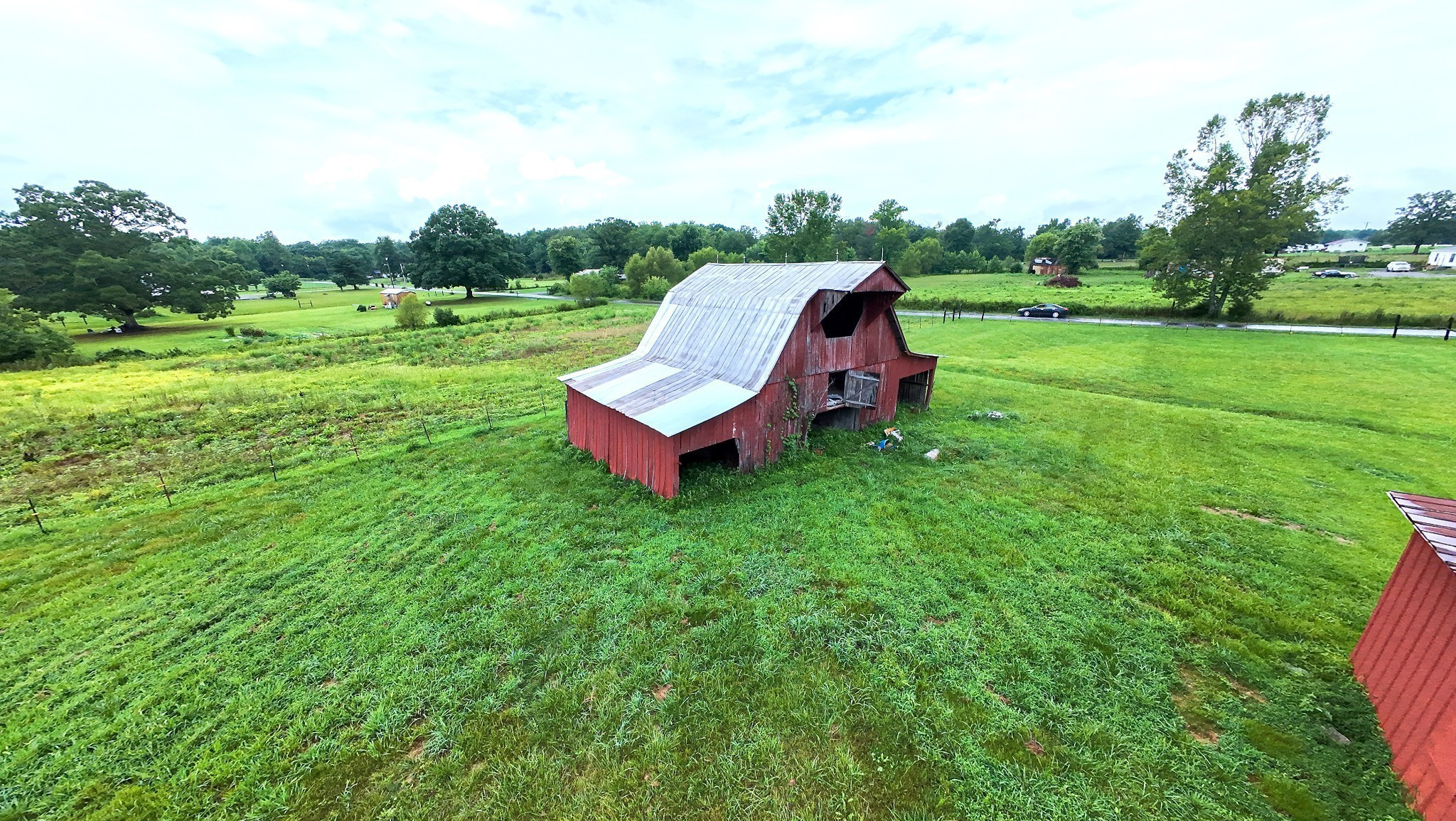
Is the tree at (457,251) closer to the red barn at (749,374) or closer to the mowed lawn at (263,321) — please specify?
the mowed lawn at (263,321)

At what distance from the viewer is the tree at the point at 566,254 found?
9338cm

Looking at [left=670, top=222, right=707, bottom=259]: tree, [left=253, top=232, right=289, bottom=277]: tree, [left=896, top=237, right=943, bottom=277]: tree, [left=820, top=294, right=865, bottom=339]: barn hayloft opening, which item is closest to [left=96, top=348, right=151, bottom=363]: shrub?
[left=820, top=294, right=865, bottom=339]: barn hayloft opening

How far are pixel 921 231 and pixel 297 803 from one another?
143830 millimetres

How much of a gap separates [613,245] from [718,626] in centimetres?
9396

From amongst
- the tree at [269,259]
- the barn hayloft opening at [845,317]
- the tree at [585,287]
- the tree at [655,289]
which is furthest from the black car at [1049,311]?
the tree at [269,259]

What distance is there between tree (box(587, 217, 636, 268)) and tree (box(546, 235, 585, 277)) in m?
4.39

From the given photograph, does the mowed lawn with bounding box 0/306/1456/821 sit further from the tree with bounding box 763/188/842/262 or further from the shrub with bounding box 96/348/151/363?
the tree with bounding box 763/188/842/262

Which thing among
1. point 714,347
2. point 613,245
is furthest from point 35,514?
point 613,245

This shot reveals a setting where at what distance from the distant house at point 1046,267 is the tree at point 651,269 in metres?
58.5

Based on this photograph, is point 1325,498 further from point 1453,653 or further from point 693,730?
point 693,730

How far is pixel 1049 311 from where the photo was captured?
4406 centimetres

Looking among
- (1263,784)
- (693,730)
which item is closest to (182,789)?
(693,730)

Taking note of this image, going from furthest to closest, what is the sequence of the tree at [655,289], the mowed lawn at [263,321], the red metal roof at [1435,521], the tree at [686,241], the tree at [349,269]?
the tree at [686,241], the tree at [349,269], the tree at [655,289], the mowed lawn at [263,321], the red metal roof at [1435,521]

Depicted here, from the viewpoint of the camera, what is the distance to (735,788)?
19.4 feet
